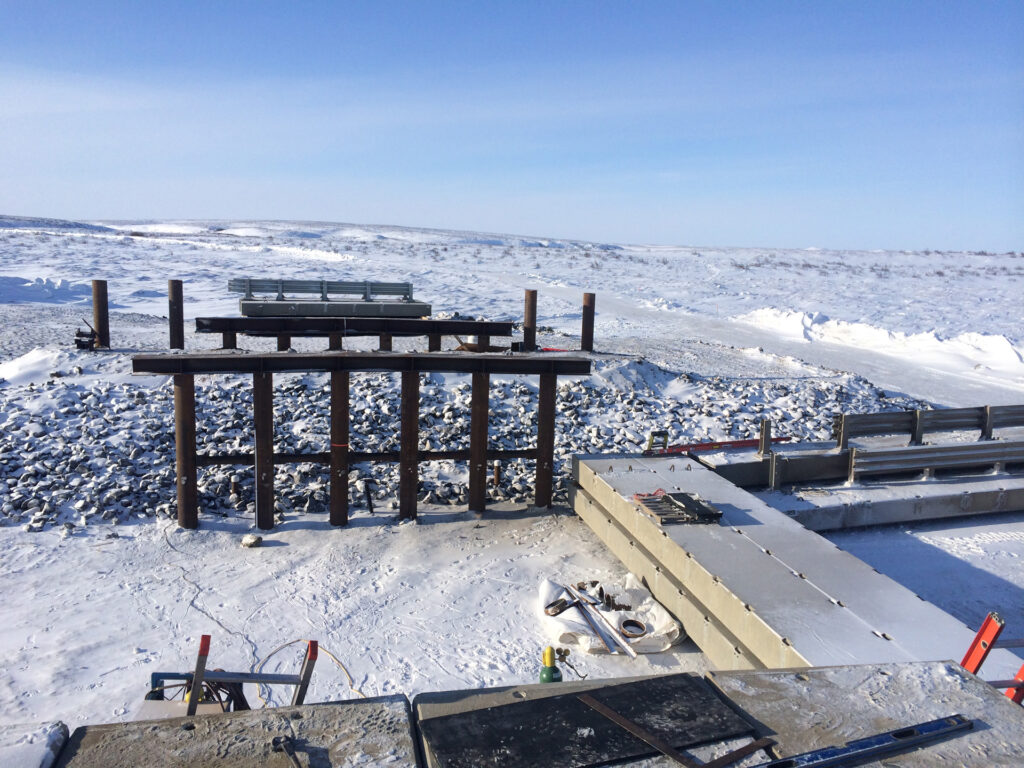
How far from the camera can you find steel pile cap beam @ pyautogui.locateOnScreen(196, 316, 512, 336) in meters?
12.2

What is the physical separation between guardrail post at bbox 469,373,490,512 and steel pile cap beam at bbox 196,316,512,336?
2.92 metres

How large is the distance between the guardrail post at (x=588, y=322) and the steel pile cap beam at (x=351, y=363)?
5986mm

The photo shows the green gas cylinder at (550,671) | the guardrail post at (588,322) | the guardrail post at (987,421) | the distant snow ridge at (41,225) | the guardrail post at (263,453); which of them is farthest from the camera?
the distant snow ridge at (41,225)

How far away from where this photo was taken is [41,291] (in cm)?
2383

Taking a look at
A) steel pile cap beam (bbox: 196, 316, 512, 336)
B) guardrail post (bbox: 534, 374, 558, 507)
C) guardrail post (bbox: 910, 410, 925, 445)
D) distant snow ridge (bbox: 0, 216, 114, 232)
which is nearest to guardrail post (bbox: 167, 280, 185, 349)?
steel pile cap beam (bbox: 196, 316, 512, 336)

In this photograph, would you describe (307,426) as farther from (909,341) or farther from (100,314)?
(909,341)

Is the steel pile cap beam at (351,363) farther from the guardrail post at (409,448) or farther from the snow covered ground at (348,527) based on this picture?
the snow covered ground at (348,527)

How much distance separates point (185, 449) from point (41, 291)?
1876cm

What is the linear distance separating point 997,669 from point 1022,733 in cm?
201

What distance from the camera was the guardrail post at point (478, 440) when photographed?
1005 centimetres

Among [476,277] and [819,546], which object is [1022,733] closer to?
[819,546]

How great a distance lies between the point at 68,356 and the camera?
13.4 meters

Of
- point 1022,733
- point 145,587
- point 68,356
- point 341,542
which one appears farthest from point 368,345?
point 1022,733

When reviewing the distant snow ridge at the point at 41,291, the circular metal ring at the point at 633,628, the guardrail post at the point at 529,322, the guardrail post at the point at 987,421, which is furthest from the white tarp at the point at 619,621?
the distant snow ridge at the point at 41,291
